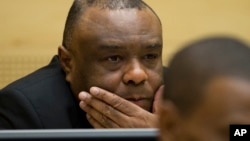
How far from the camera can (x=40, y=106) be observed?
4.54 feet

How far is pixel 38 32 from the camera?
7.84 ft

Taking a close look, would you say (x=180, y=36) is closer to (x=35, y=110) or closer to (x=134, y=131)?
(x=35, y=110)

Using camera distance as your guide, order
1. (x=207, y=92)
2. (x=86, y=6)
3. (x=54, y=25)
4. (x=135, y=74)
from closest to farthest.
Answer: (x=207, y=92)
(x=135, y=74)
(x=86, y=6)
(x=54, y=25)

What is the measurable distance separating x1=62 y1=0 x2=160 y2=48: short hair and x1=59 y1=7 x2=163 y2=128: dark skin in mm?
15

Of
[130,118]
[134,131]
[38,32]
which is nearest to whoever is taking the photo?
[134,131]

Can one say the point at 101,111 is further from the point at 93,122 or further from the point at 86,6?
the point at 86,6

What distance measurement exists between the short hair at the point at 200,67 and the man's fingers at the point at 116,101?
631 mm

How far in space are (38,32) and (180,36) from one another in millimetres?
627

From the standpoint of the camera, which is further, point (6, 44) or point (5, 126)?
point (6, 44)

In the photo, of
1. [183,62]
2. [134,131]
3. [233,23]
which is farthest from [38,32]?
[183,62]

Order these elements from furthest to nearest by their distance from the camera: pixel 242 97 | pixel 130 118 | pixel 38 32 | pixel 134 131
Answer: pixel 38 32, pixel 130 118, pixel 134 131, pixel 242 97

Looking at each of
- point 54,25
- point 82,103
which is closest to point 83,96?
point 82,103

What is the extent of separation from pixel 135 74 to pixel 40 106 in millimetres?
266

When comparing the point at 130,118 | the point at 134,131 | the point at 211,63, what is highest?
the point at 211,63
